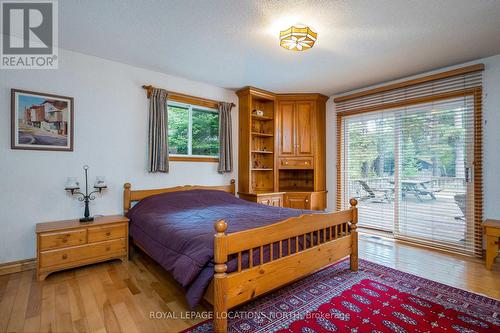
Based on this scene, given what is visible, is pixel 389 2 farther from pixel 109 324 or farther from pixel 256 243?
pixel 109 324

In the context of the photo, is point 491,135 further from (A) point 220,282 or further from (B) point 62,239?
(B) point 62,239

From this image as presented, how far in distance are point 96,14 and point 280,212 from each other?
274 centimetres

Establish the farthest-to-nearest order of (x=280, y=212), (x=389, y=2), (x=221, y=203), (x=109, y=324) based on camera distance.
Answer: (x=221, y=203) < (x=280, y=212) < (x=389, y=2) < (x=109, y=324)

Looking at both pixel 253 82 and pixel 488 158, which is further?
pixel 253 82

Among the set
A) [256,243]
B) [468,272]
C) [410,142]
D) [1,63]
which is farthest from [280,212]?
[1,63]

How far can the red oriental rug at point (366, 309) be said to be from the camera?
69.4 inches

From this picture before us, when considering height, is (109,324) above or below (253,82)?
below

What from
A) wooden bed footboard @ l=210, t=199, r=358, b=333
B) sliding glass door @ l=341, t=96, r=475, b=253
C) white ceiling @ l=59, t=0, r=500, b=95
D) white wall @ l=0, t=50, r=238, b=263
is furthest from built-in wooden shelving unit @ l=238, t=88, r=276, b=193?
wooden bed footboard @ l=210, t=199, r=358, b=333

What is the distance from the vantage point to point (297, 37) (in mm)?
2424

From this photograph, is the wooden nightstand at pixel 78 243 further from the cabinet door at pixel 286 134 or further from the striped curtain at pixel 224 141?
the cabinet door at pixel 286 134

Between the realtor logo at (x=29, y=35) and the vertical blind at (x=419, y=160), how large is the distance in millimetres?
4336

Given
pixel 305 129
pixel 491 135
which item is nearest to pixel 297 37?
pixel 305 129

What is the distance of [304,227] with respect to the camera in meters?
2.19

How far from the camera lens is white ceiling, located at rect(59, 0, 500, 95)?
7.13 feet
